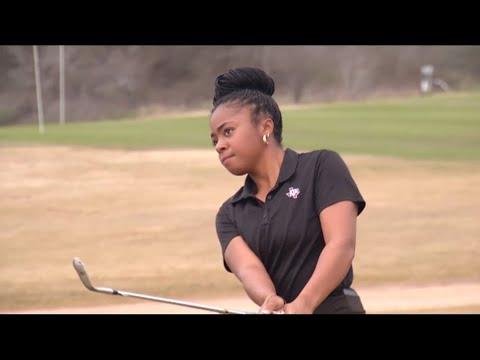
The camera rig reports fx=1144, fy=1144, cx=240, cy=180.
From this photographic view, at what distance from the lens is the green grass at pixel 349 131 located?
1981 cm

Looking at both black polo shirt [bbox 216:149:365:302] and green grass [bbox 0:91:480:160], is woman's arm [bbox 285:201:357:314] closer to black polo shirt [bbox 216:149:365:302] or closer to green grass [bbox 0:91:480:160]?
black polo shirt [bbox 216:149:365:302]

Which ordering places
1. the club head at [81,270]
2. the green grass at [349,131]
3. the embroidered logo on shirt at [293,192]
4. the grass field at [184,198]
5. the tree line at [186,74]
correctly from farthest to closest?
the tree line at [186,74]
the green grass at [349,131]
the grass field at [184,198]
the embroidered logo on shirt at [293,192]
the club head at [81,270]

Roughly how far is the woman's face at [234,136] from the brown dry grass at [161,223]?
21.2 ft

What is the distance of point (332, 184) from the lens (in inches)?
97.1

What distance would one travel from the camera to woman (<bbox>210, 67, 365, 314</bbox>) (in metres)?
2.43

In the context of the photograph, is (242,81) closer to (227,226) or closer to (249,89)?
(249,89)

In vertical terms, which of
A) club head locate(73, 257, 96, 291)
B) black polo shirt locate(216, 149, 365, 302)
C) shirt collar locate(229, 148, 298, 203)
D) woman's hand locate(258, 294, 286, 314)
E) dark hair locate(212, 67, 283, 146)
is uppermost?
dark hair locate(212, 67, 283, 146)

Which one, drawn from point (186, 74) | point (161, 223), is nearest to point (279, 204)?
point (161, 223)

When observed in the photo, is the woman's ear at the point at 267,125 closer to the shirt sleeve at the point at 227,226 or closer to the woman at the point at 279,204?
the woman at the point at 279,204

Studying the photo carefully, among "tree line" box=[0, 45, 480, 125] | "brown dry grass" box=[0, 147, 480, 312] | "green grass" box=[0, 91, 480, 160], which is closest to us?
"brown dry grass" box=[0, 147, 480, 312]

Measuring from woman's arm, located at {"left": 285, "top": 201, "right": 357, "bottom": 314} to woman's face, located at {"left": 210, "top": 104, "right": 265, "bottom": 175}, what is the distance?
0.76ft

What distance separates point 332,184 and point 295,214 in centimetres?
10

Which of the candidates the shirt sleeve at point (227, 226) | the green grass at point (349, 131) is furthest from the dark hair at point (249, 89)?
the green grass at point (349, 131)

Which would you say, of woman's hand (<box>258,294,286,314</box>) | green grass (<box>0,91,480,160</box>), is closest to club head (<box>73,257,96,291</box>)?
woman's hand (<box>258,294,286,314</box>)
